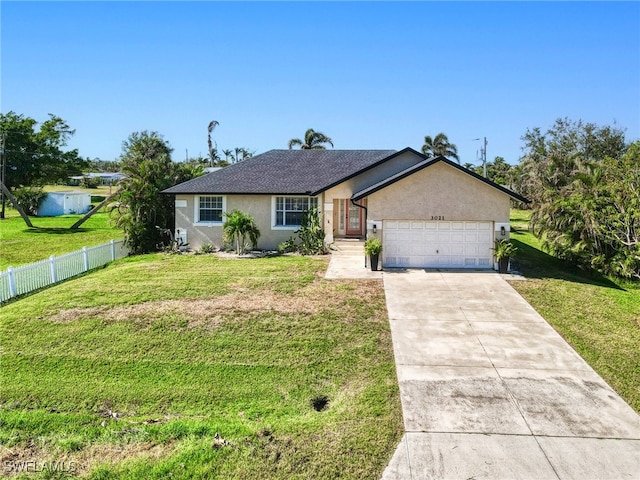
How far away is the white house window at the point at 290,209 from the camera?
2083 cm

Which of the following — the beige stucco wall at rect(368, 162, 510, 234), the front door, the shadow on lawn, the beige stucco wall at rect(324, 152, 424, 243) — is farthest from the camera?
the front door

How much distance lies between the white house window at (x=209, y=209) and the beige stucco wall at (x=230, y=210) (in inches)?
10.2

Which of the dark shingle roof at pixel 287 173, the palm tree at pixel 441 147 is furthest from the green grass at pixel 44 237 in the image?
the palm tree at pixel 441 147

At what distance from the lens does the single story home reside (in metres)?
16.3

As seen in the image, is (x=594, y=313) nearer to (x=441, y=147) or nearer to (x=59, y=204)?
(x=441, y=147)

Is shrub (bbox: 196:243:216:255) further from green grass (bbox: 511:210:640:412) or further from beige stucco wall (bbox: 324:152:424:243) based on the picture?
green grass (bbox: 511:210:640:412)

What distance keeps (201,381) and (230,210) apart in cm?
1369

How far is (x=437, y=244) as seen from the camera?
16.7 meters

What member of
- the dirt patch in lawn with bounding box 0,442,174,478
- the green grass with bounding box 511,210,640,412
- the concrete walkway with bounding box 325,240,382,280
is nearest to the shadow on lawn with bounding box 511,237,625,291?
the green grass with bounding box 511,210,640,412

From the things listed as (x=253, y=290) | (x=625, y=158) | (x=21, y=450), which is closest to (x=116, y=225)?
(x=253, y=290)

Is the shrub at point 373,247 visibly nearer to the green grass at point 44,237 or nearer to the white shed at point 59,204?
the green grass at point 44,237

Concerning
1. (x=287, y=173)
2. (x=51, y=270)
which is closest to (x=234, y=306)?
(x=51, y=270)

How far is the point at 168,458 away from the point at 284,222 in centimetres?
1557

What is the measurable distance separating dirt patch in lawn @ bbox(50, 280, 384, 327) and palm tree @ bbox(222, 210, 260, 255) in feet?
19.8
